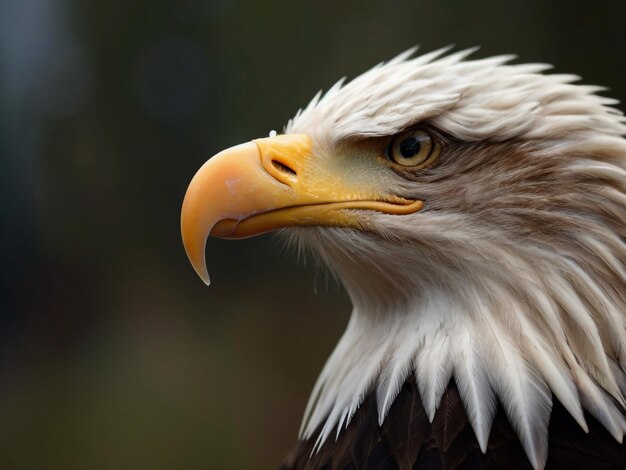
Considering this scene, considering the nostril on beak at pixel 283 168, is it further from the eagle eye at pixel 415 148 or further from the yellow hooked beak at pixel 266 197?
the eagle eye at pixel 415 148

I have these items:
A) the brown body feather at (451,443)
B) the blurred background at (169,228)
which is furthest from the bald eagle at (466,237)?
the blurred background at (169,228)

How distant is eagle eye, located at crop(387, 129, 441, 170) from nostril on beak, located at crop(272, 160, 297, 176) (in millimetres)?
160

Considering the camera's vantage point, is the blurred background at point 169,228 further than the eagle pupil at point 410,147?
Yes

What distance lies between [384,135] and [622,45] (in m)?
2.43

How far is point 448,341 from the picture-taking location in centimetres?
118

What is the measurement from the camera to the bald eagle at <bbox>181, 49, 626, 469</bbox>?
1.11 metres

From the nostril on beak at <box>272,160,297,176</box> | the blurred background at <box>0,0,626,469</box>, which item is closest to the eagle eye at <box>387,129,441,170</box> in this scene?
the nostril on beak at <box>272,160,297,176</box>

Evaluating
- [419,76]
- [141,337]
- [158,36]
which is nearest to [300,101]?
[158,36]

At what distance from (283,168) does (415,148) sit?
0.21m

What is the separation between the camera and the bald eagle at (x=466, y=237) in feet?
3.63

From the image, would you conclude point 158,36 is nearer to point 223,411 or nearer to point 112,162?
point 112,162

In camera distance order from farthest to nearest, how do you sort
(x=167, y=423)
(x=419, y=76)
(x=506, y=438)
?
(x=167, y=423) → (x=419, y=76) → (x=506, y=438)

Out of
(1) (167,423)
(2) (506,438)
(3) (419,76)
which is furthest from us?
(1) (167,423)

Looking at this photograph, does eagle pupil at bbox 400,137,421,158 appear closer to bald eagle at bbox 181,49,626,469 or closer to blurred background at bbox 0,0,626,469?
bald eagle at bbox 181,49,626,469
